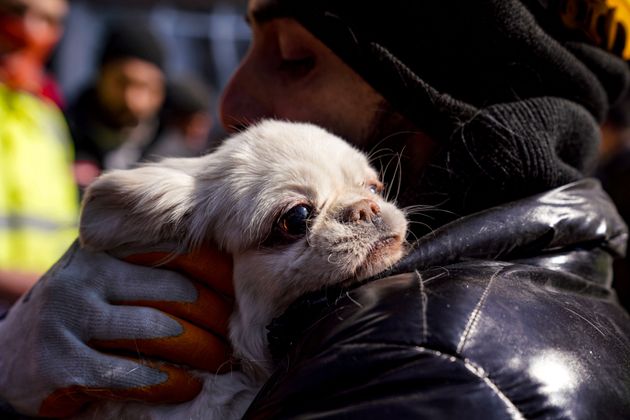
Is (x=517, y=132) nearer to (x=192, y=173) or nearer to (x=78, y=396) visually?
Result: (x=192, y=173)

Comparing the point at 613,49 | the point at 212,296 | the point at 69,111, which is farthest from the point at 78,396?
the point at 69,111

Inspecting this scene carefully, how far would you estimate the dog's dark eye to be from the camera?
1.81 meters

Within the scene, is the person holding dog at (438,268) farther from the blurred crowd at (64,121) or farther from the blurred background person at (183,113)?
the blurred background person at (183,113)

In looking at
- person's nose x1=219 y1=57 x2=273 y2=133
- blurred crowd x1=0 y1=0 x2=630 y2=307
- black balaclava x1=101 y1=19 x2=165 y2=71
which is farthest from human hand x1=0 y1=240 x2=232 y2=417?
black balaclava x1=101 y1=19 x2=165 y2=71

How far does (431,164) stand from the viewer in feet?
6.16

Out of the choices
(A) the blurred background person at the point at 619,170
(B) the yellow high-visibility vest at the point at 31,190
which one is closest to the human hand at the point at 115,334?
(B) the yellow high-visibility vest at the point at 31,190

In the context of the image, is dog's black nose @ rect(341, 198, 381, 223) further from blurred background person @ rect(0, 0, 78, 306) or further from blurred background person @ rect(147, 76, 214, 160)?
blurred background person @ rect(147, 76, 214, 160)

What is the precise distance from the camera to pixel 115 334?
1781 millimetres

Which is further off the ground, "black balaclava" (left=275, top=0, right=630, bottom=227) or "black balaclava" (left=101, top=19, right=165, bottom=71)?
"black balaclava" (left=275, top=0, right=630, bottom=227)

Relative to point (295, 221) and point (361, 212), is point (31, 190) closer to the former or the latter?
point (295, 221)

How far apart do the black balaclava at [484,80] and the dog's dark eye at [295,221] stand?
1.24ft

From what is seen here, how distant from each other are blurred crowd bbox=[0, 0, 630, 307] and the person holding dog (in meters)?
0.86

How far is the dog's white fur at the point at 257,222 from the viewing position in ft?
5.76

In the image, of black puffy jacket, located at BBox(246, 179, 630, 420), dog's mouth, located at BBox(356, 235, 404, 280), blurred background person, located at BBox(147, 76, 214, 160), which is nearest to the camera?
black puffy jacket, located at BBox(246, 179, 630, 420)
